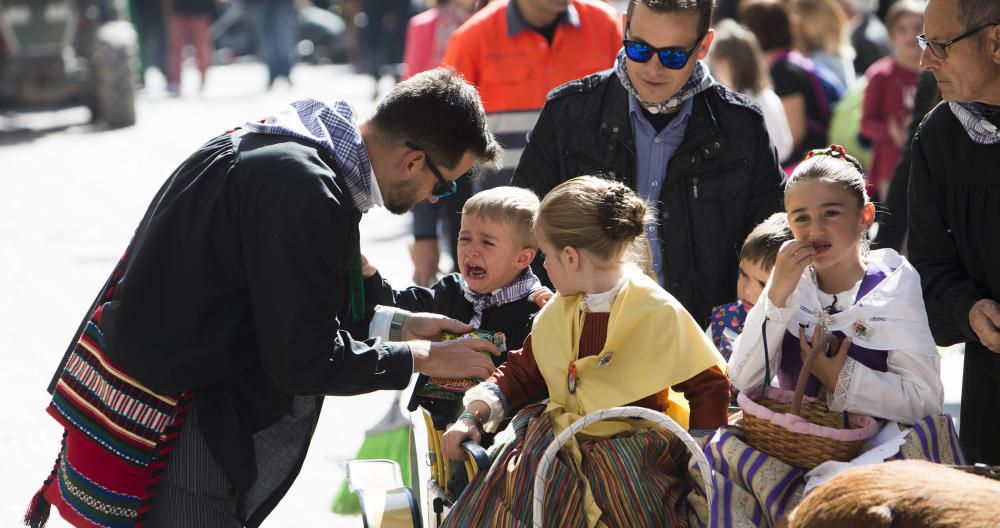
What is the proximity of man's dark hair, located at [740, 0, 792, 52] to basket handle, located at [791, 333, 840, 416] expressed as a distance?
5.52 metres

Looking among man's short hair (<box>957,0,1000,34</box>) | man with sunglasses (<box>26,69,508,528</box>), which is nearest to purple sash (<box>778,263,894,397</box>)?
man's short hair (<box>957,0,1000,34</box>)

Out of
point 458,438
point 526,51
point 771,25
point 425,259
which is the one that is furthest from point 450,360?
point 771,25

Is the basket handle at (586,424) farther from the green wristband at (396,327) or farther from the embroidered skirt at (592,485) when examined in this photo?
the green wristband at (396,327)

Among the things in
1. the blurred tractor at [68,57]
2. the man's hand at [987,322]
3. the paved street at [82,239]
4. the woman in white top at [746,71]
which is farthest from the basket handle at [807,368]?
the blurred tractor at [68,57]

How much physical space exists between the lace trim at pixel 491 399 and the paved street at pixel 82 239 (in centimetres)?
202

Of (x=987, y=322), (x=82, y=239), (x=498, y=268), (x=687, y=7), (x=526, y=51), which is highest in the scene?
(x=687, y=7)

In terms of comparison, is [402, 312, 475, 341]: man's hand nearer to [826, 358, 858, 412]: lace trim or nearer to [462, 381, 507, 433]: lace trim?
[462, 381, 507, 433]: lace trim

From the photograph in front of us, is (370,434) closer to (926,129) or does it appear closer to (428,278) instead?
(428,278)

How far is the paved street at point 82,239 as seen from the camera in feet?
19.4

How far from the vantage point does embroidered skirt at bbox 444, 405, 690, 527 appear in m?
2.99

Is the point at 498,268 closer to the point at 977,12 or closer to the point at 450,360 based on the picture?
the point at 450,360

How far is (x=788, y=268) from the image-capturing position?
3049 mm

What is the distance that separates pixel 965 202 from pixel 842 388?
64 cm

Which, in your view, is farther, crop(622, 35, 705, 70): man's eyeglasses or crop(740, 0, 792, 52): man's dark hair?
crop(740, 0, 792, 52): man's dark hair
